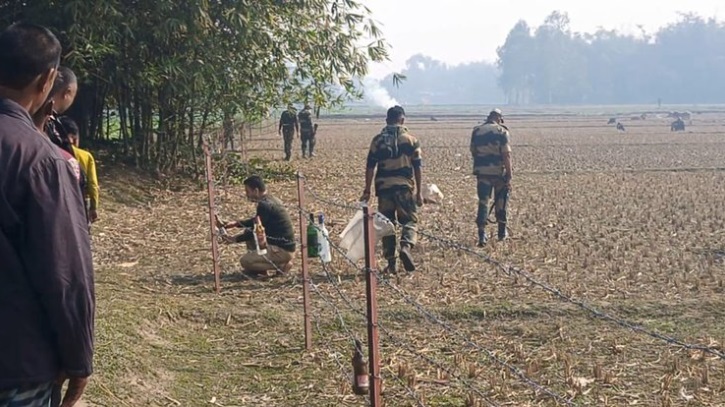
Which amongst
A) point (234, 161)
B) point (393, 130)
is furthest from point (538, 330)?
point (234, 161)

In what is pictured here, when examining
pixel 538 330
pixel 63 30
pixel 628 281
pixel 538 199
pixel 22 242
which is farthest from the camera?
pixel 538 199

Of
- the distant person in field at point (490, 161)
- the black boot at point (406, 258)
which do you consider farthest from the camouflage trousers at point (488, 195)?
the black boot at point (406, 258)

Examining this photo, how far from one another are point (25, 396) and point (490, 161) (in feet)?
28.9

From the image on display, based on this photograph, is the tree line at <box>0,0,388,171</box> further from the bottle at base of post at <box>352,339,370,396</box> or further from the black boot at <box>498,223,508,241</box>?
the bottle at base of post at <box>352,339,370,396</box>

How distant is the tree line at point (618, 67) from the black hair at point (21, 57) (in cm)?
13753

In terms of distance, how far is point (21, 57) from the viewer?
2.86 m

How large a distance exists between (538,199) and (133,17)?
7.34 m

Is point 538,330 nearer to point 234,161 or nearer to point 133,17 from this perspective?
point 133,17

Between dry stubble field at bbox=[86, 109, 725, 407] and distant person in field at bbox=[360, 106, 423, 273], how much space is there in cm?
35

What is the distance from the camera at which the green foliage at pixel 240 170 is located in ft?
59.7

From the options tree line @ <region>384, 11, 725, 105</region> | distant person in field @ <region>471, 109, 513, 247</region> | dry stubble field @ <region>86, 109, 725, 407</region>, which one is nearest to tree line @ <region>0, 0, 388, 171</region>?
dry stubble field @ <region>86, 109, 725, 407</region>

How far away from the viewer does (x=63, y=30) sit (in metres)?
14.4

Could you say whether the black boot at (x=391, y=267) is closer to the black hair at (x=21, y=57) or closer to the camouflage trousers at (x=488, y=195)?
the camouflage trousers at (x=488, y=195)

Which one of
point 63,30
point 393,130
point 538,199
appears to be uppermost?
point 63,30
